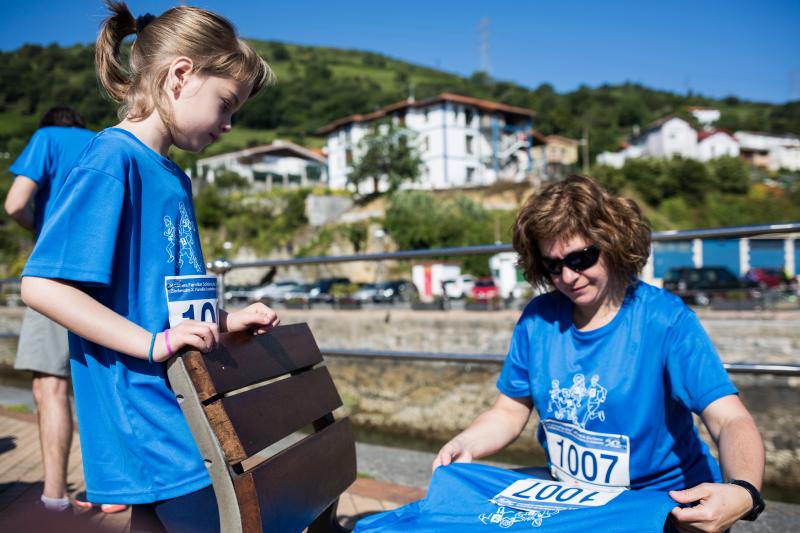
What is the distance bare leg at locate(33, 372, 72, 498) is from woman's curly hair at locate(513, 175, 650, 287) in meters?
2.06

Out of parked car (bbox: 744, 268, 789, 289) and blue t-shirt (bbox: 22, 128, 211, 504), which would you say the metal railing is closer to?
blue t-shirt (bbox: 22, 128, 211, 504)

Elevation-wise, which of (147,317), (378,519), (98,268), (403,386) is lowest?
(403,386)

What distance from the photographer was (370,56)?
153750 millimetres

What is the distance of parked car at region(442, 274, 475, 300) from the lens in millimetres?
25781

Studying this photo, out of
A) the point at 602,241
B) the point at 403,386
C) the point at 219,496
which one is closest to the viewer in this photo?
the point at 219,496

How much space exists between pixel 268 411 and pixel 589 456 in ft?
2.99

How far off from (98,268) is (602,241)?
4.19ft

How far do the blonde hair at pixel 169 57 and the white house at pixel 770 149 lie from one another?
94143 millimetres

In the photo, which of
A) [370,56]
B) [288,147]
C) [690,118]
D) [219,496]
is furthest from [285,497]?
[370,56]

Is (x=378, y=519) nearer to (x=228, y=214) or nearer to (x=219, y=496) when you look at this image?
(x=219, y=496)

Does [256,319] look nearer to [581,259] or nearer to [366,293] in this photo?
[581,259]

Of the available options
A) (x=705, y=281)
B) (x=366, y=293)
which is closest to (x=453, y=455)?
(x=366, y=293)

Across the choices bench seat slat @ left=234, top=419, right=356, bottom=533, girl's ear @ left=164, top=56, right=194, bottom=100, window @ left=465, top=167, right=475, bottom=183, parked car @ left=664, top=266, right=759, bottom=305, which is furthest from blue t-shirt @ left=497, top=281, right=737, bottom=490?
window @ left=465, top=167, right=475, bottom=183

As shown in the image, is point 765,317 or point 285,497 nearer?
point 285,497
